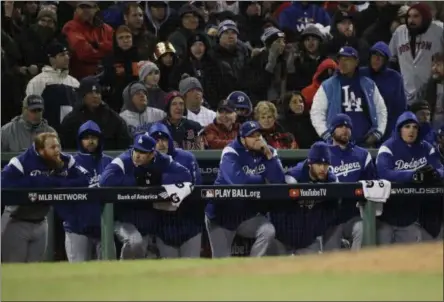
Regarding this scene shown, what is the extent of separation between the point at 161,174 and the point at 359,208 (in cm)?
182

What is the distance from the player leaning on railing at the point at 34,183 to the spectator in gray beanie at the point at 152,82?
2.42 m

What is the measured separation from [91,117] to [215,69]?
2.03m

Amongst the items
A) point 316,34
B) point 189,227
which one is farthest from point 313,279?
point 316,34

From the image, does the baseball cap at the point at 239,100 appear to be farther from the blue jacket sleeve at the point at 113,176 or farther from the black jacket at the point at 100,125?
the blue jacket sleeve at the point at 113,176

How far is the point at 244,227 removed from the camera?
35.8 feet

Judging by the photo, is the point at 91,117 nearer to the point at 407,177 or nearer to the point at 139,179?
the point at 139,179

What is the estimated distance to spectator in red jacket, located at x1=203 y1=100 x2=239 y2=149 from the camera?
12.5 metres

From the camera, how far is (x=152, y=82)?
13.2 m

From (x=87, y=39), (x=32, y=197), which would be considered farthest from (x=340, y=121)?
(x=87, y=39)

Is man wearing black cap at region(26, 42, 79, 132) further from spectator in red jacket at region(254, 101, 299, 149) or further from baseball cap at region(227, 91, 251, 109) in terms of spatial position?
spectator in red jacket at region(254, 101, 299, 149)

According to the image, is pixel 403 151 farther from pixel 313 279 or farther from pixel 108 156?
pixel 313 279

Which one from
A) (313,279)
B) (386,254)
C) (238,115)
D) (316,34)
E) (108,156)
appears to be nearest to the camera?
(313,279)

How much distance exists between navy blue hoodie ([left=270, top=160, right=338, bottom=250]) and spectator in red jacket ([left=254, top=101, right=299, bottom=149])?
5.49 feet

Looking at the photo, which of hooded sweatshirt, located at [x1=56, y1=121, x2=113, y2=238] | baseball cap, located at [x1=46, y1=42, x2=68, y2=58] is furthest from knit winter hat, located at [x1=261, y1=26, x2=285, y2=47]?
hooded sweatshirt, located at [x1=56, y1=121, x2=113, y2=238]
